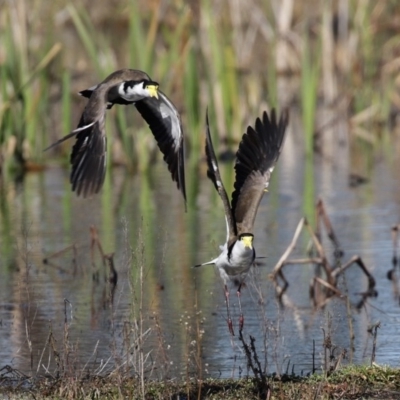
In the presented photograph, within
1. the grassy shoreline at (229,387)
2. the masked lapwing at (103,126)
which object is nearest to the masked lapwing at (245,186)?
the masked lapwing at (103,126)

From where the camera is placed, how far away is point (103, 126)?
21.9 feet

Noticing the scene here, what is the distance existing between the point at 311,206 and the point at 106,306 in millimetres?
4264

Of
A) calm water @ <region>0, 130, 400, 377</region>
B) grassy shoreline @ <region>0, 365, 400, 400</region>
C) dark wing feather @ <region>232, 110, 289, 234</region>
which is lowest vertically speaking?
grassy shoreline @ <region>0, 365, 400, 400</region>

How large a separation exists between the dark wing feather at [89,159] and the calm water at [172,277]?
48cm

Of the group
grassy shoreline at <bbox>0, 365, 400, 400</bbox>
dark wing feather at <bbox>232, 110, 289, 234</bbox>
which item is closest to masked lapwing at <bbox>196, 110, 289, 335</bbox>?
dark wing feather at <bbox>232, 110, 289, 234</bbox>

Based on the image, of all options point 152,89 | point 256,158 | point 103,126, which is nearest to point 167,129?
point 152,89

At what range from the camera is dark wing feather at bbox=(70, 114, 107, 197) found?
6.53 metres

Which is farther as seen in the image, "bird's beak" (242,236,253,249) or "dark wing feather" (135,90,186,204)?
"dark wing feather" (135,90,186,204)

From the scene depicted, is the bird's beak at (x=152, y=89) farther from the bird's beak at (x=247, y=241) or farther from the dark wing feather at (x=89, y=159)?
the bird's beak at (x=247, y=241)

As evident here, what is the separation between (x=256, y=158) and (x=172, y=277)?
190cm

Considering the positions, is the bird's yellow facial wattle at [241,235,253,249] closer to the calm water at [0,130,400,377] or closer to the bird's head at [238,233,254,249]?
the bird's head at [238,233,254,249]

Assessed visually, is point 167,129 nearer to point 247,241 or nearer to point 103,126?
point 103,126

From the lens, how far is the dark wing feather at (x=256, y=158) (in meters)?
7.06

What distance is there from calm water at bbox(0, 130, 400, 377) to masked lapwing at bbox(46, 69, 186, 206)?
499 millimetres
